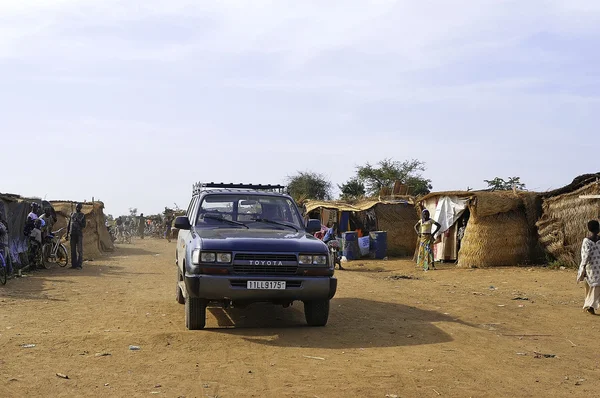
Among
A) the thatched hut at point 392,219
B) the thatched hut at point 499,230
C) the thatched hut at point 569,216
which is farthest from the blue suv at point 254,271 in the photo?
the thatched hut at point 392,219

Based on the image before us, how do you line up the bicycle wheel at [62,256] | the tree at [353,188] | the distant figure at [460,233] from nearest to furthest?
1. the bicycle wheel at [62,256]
2. the distant figure at [460,233]
3. the tree at [353,188]

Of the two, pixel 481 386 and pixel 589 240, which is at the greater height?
pixel 589 240

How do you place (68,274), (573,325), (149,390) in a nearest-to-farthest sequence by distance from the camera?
(149,390), (573,325), (68,274)

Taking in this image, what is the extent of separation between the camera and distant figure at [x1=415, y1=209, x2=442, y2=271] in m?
18.0

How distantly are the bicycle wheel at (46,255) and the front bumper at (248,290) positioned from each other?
12.1 meters

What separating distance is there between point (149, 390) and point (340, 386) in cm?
163

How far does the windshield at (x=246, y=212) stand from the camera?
29.9 ft

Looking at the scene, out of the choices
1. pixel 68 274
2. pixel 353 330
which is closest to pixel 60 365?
pixel 353 330

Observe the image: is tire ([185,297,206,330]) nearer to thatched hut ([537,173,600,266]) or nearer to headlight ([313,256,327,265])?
headlight ([313,256,327,265])

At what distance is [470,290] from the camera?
547 inches

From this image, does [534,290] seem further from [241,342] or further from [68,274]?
[68,274]

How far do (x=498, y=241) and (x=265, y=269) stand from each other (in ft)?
42.5

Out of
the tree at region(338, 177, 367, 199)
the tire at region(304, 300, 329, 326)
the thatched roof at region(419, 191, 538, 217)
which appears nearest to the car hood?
the tire at region(304, 300, 329, 326)

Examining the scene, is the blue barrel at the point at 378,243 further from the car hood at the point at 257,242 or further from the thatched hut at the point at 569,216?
the car hood at the point at 257,242
